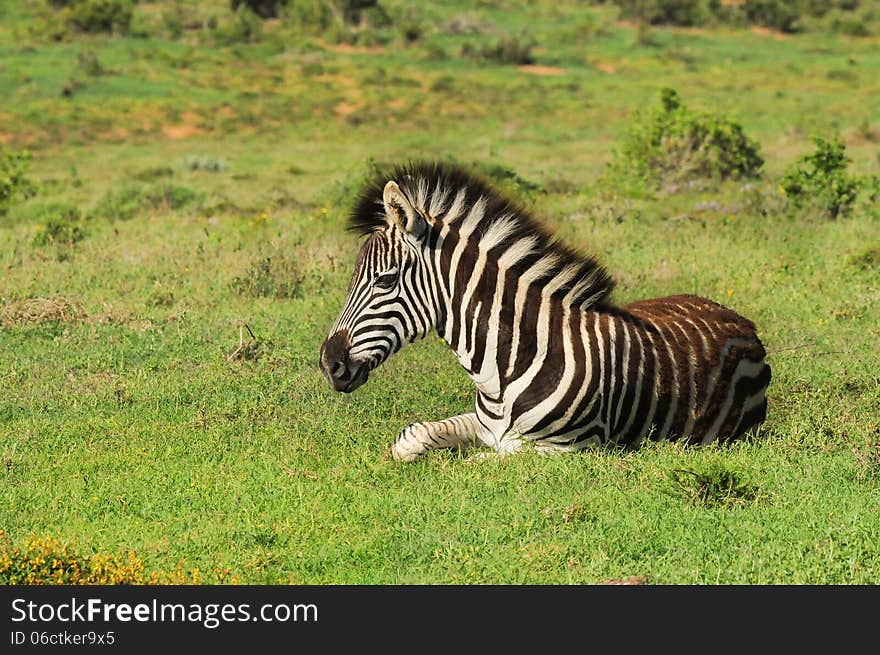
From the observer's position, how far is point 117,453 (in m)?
7.78

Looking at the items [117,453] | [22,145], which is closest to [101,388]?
[117,453]

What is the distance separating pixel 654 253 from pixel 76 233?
278 inches

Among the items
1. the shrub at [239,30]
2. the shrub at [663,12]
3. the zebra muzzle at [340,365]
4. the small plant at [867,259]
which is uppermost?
the zebra muzzle at [340,365]

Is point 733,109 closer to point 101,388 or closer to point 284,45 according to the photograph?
point 284,45

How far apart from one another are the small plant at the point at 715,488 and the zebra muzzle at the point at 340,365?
194 cm

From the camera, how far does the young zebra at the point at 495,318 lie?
7227 millimetres

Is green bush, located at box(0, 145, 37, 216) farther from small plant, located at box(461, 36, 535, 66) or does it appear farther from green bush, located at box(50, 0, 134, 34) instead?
green bush, located at box(50, 0, 134, 34)

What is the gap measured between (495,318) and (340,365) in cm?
96

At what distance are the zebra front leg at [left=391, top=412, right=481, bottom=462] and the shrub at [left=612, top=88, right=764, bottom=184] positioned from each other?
1220cm

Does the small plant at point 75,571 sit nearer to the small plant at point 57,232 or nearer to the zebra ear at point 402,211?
the zebra ear at point 402,211

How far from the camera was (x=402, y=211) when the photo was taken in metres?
7.16

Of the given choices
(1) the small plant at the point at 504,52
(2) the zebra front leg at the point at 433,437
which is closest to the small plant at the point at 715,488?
(2) the zebra front leg at the point at 433,437

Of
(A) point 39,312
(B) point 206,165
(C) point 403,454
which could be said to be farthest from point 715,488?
(B) point 206,165

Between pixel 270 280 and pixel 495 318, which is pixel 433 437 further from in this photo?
pixel 270 280
